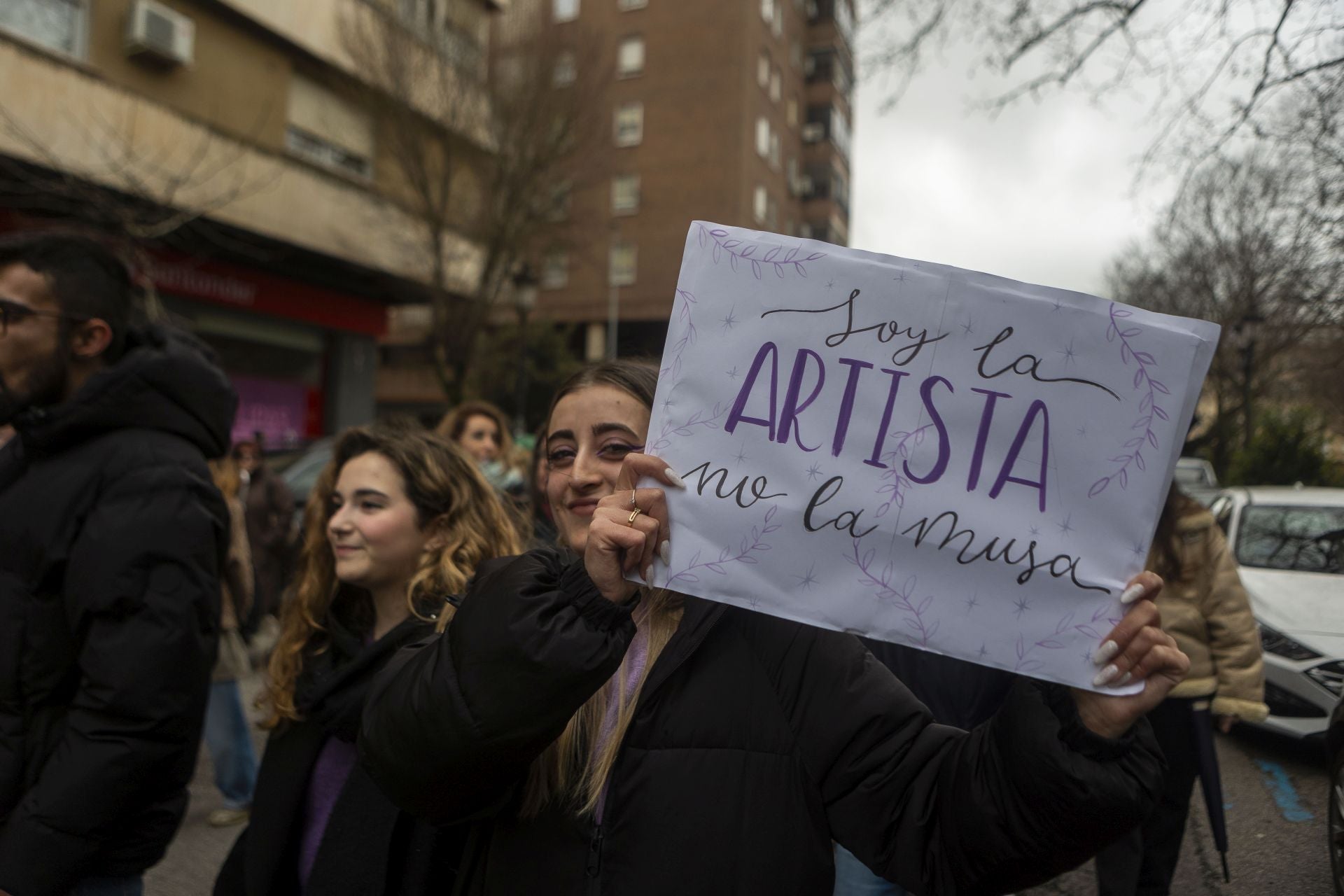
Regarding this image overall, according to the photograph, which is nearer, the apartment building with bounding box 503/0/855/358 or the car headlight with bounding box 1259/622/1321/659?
the car headlight with bounding box 1259/622/1321/659

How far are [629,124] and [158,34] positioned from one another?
2361cm

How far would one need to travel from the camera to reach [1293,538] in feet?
20.7

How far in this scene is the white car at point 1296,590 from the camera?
5.05 metres

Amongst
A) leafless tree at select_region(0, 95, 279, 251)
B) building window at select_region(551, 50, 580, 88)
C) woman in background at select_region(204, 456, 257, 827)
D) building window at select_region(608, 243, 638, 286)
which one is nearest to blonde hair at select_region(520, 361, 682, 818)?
woman in background at select_region(204, 456, 257, 827)

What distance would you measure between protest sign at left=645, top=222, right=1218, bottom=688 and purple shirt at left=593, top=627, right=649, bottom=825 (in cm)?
A: 29

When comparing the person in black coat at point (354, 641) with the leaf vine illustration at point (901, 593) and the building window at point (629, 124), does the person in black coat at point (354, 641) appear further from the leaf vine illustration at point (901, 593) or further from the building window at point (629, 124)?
the building window at point (629, 124)

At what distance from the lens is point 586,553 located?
131 centimetres

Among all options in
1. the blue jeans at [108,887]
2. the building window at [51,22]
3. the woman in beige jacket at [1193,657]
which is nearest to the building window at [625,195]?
the building window at [51,22]

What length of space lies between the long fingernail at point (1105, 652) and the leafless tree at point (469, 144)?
15.6 m

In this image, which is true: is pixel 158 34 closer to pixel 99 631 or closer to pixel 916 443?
pixel 99 631

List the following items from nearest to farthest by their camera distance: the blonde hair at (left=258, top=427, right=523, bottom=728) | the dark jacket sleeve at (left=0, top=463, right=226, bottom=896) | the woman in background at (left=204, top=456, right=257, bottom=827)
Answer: the dark jacket sleeve at (left=0, top=463, right=226, bottom=896) < the blonde hair at (left=258, top=427, right=523, bottom=728) < the woman in background at (left=204, top=456, right=257, bottom=827)

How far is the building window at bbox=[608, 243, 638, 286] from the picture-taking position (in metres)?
33.2

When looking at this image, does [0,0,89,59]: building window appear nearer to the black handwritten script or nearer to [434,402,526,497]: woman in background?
[434,402,526,497]: woman in background

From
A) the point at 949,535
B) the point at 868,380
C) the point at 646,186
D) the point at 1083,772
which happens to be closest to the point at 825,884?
the point at 1083,772
